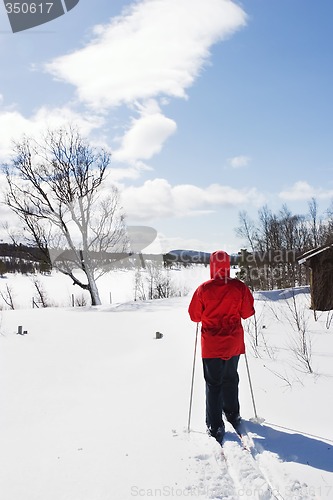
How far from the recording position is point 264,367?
601cm

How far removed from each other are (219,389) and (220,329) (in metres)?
0.63

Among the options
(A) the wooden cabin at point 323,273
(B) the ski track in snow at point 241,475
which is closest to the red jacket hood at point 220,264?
(B) the ski track in snow at point 241,475

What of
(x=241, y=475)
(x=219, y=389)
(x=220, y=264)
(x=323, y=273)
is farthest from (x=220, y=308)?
(x=323, y=273)

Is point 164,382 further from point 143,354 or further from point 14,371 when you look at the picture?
point 14,371

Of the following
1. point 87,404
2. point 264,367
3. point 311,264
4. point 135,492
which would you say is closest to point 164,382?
point 87,404

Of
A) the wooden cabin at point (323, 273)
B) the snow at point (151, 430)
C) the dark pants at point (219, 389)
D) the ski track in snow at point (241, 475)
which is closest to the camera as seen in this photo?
the ski track in snow at point (241, 475)

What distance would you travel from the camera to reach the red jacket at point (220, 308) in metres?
3.76

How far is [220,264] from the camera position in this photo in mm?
3762

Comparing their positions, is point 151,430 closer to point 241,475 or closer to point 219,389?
point 219,389

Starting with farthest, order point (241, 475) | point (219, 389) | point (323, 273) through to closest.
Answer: point (323, 273)
point (219, 389)
point (241, 475)

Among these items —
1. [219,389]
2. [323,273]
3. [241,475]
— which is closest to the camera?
[241,475]

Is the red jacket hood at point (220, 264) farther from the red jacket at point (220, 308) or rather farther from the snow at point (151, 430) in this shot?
the snow at point (151, 430)

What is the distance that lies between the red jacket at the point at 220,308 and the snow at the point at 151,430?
89 cm

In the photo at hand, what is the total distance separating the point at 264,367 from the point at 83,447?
354 centimetres
